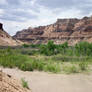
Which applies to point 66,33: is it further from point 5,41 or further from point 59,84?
point 59,84

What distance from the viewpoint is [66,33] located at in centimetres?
10762

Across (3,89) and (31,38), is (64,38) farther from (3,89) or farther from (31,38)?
(3,89)

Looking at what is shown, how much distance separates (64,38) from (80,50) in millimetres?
68843

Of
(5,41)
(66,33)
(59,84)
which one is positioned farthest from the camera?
(66,33)

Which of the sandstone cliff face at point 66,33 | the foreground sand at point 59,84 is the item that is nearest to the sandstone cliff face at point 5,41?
the sandstone cliff face at point 66,33

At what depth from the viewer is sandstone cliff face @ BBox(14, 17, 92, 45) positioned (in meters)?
94.6

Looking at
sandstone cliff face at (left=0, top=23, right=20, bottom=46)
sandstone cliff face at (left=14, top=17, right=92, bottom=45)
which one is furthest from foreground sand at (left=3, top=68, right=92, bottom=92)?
sandstone cliff face at (left=14, top=17, right=92, bottom=45)

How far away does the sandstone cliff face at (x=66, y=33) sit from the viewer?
3723 inches

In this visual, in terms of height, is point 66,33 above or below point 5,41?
above

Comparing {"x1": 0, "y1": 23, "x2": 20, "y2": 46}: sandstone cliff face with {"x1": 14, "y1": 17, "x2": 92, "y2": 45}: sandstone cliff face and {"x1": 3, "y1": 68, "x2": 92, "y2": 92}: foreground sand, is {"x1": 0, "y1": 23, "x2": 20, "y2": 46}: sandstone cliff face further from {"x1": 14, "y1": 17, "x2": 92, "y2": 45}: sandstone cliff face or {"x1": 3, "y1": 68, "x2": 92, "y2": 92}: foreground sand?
{"x1": 3, "y1": 68, "x2": 92, "y2": 92}: foreground sand

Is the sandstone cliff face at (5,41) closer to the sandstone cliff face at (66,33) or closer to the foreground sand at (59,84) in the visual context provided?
the sandstone cliff face at (66,33)

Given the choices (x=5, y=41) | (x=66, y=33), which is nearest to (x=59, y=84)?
(x=5, y=41)

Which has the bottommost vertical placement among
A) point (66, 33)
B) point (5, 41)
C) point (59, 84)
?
point (59, 84)

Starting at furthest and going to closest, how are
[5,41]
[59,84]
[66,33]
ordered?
[66,33] → [5,41] → [59,84]
